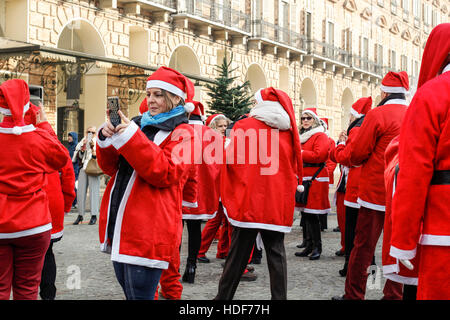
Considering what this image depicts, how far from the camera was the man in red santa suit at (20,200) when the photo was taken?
11.8 feet

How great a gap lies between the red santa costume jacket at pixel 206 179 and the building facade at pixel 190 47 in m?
3.66

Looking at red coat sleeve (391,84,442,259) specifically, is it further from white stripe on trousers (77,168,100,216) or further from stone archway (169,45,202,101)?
stone archway (169,45,202,101)

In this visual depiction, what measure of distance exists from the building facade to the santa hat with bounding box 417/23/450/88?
5878mm

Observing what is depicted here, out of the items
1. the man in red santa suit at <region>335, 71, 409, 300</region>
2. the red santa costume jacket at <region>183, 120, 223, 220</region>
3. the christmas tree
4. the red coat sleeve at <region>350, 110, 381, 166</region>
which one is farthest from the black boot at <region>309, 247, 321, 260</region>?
the christmas tree

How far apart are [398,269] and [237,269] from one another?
69.4 inches

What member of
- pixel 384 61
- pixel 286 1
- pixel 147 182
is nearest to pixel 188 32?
pixel 286 1

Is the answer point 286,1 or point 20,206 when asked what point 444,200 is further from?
point 286,1

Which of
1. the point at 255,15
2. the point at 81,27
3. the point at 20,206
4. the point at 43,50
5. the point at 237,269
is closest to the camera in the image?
the point at 20,206

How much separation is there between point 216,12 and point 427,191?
21027 mm

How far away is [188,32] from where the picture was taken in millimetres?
21406

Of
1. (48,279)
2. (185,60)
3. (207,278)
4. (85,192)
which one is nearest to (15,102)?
(48,279)

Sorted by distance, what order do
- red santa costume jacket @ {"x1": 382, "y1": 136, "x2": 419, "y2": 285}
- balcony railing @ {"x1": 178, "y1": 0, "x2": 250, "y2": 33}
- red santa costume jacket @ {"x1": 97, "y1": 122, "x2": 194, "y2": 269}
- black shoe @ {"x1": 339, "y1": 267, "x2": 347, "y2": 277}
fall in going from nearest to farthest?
red santa costume jacket @ {"x1": 382, "y1": 136, "x2": 419, "y2": 285}, red santa costume jacket @ {"x1": 97, "y1": 122, "x2": 194, "y2": 269}, black shoe @ {"x1": 339, "y1": 267, "x2": 347, "y2": 277}, balcony railing @ {"x1": 178, "y1": 0, "x2": 250, "y2": 33}

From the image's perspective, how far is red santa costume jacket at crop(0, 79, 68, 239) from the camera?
360 cm

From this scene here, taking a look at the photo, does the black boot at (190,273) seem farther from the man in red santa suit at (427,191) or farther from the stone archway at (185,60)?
the stone archway at (185,60)
